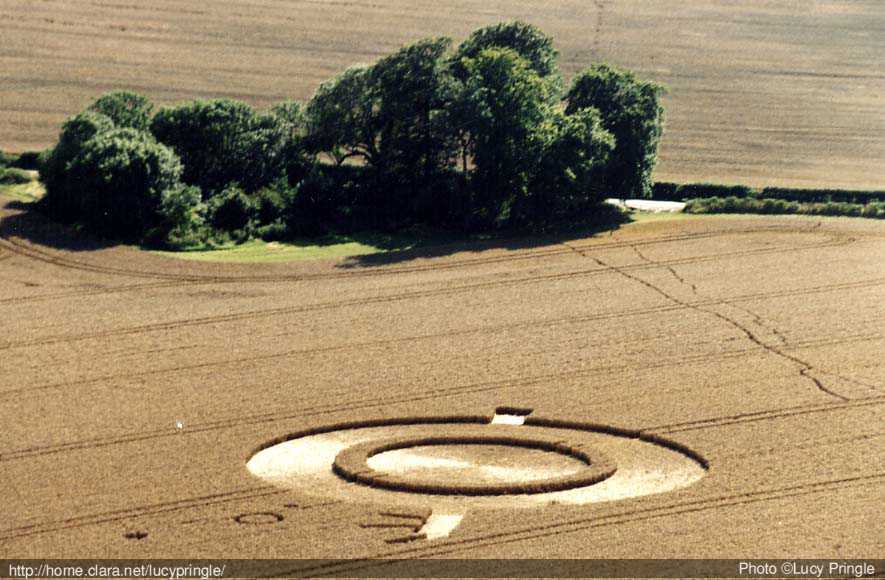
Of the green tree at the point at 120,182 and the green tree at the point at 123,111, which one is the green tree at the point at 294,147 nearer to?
the green tree at the point at 123,111

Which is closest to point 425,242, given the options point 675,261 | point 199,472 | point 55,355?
point 675,261

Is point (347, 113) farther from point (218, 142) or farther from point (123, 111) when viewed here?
point (123, 111)

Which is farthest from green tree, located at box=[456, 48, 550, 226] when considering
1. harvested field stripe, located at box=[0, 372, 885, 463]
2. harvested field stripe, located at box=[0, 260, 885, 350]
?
harvested field stripe, located at box=[0, 372, 885, 463]

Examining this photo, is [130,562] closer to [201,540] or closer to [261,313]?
[201,540]

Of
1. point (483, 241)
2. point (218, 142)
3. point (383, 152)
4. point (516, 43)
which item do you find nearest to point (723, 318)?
point (483, 241)

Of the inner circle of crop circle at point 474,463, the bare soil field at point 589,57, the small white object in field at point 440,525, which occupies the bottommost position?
the small white object in field at point 440,525

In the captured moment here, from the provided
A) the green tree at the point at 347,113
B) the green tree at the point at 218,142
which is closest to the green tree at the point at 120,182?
the green tree at the point at 218,142

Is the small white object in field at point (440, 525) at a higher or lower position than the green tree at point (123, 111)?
lower
